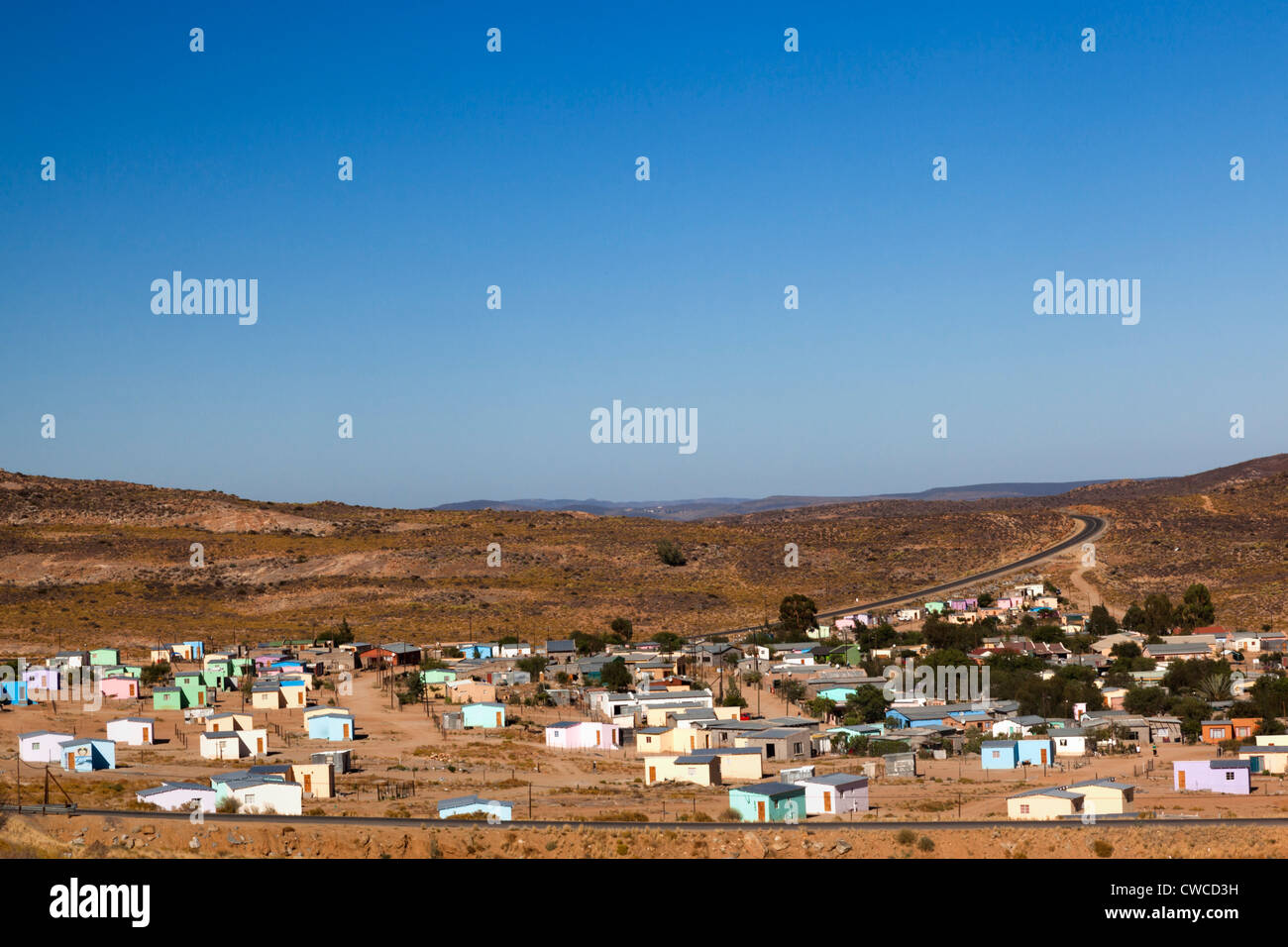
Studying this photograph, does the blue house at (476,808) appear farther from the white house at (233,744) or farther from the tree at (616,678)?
the tree at (616,678)

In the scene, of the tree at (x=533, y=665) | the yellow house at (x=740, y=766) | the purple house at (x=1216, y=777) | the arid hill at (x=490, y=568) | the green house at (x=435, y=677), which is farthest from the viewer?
the arid hill at (x=490, y=568)

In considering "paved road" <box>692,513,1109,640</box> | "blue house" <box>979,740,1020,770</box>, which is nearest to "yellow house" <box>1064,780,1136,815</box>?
"blue house" <box>979,740,1020,770</box>

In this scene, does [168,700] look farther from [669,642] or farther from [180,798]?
[669,642]

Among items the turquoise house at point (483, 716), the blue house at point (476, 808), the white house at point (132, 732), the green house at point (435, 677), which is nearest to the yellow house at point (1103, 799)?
the blue house at point (476, 808)

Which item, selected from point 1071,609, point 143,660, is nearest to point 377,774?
point 143,660

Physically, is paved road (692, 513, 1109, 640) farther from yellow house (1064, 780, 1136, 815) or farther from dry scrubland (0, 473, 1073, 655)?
yellow house (1064, 780, 1136, 815)

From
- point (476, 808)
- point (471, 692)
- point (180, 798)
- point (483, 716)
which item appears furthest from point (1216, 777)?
point (471, 692)

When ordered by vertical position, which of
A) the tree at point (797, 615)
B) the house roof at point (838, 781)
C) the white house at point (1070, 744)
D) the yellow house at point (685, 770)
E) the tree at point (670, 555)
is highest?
the tree at point (670, 555)
